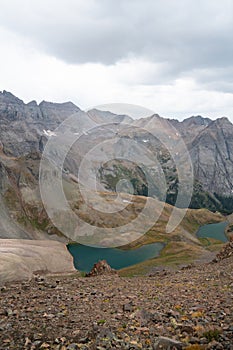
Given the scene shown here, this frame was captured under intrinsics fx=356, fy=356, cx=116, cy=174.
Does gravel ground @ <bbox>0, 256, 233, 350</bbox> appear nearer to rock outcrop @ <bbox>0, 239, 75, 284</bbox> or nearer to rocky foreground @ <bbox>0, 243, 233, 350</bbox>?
rocky foreground @ <bbox>0, 243, 233, 350</bbox>

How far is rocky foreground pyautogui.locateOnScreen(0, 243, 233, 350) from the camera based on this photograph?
16797 mm

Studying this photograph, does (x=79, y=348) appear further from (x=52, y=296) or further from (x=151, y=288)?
(x=151, y=288)

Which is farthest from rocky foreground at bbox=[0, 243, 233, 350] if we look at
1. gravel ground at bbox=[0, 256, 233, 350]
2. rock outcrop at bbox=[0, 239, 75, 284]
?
rock outcrop at bbox=[0, 239, 75, 284]

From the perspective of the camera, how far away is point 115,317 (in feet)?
68.6

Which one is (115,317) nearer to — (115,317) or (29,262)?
(115,317)

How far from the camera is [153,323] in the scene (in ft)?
64.1

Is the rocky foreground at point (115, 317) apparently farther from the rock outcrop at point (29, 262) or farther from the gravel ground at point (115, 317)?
the rock outcrop at point (29, 262)

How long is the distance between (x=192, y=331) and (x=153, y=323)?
266 cm

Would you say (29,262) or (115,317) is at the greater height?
(115,317)

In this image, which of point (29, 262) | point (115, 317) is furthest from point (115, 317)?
point (29, 262)

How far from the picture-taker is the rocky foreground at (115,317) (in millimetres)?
16797

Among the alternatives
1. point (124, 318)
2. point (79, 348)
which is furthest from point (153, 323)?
point (79, 348)

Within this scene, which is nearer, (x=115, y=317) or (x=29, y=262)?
(x=115, y=317)

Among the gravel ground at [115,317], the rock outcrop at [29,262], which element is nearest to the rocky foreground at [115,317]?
the gravel ground at [115,317]
